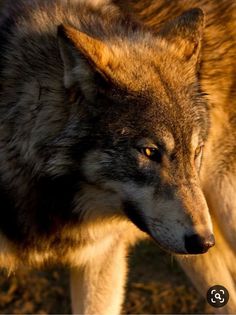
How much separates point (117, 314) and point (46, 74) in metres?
1.61

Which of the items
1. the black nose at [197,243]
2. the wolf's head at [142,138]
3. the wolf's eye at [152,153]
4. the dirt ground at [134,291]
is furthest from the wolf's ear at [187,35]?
the dirt ground at [134,291]

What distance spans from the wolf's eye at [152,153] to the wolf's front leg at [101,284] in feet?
3.29

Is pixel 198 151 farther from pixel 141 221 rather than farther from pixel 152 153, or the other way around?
pixel 141 221

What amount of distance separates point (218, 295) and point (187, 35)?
1.57 m

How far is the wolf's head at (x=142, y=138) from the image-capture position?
389 cm

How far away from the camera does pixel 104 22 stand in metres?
4.38

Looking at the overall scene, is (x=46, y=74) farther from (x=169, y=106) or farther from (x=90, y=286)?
(x=90, y=286)

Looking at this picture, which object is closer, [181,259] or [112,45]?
[112,45]

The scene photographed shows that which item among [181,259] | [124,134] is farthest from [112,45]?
[181,259]

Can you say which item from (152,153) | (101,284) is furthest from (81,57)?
(101,284)

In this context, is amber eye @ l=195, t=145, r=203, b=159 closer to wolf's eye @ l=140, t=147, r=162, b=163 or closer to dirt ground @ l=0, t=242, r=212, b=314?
wolf's eye @ l=140, t=147, r=162, b=163

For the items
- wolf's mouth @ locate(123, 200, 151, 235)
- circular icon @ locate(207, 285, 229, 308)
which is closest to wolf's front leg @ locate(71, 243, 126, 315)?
circular icon @ locate(207, 285, 229, 308)

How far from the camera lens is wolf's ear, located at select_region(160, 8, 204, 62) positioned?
431 cm

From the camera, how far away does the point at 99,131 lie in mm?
3986
